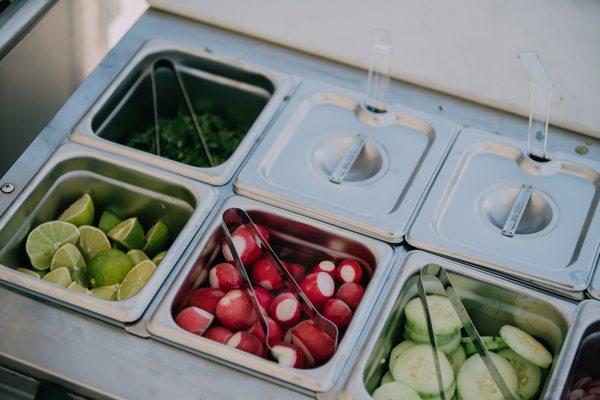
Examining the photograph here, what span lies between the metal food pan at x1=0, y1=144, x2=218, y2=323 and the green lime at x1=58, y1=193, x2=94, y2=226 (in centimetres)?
3

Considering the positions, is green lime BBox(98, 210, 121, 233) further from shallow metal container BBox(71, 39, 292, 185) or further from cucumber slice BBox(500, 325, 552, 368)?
cucumber slice BBox(500, 325, 552, 368)

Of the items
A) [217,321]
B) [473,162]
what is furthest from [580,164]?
[217,321]

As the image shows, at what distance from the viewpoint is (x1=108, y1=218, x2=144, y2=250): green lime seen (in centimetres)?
151

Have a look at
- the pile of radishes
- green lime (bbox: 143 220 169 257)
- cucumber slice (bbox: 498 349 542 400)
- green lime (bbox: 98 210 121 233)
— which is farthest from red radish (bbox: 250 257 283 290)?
cucumber slice (bbox: 498 349 542 400)

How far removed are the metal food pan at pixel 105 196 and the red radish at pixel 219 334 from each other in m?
0.15

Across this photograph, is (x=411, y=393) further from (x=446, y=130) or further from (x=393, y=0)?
(x=393, y=0)

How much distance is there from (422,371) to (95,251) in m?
0.69

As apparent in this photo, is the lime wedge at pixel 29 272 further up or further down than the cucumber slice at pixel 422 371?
further down

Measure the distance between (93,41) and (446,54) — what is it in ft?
3.39

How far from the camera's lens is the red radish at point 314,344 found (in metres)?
1.29

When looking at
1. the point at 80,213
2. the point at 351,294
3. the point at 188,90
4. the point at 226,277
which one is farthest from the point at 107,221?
the point at 351,294

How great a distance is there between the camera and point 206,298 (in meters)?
1.37

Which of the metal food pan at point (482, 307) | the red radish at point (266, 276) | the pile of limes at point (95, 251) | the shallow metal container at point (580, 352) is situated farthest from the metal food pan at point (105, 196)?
the shallow metal container at point (580, 352)

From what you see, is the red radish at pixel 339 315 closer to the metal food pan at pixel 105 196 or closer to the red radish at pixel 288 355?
the red radish at pixel 288 355
